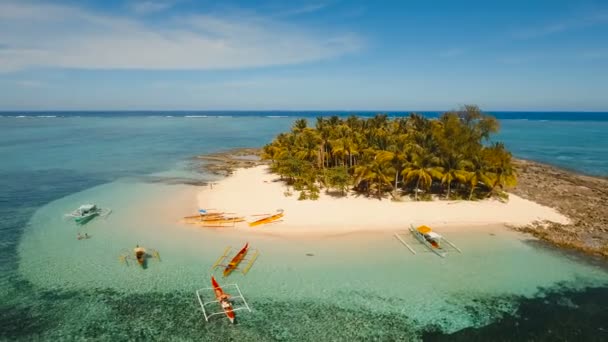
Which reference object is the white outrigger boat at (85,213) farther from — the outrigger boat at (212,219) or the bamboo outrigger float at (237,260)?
the bamboo outrigger float at (237,260)

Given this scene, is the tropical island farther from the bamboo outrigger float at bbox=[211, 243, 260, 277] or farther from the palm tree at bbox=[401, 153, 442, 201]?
the bamboo outrigger float at bbox=[211, 243, 260, 277]

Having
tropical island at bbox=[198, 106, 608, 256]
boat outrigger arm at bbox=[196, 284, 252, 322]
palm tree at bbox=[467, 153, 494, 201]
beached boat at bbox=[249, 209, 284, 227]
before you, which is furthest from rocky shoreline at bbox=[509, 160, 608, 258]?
boat outrigger arm at bbox=[196, 284, 252, 322]

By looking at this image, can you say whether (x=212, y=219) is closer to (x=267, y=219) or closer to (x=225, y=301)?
(x=267, y=219)

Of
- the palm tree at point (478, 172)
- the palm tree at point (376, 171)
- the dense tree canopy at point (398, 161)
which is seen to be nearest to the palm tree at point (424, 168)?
the dense tree canopy at point (398, 161)

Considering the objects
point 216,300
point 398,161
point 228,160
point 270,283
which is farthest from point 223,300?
point 228,160

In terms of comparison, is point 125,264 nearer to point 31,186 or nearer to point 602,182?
point 31,186

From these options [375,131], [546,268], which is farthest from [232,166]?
[546,268]
